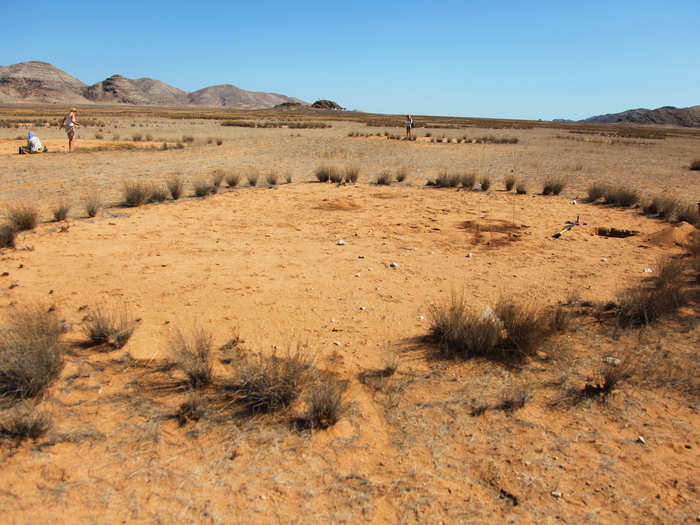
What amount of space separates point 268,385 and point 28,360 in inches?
77.0

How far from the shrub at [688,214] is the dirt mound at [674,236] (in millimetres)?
1265

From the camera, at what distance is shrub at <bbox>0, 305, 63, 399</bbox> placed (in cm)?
331

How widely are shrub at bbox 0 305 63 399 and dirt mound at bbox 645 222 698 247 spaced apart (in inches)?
346

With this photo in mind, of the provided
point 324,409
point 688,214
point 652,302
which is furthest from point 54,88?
point 652,302

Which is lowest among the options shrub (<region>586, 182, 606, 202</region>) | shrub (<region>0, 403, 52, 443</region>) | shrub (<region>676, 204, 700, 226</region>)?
shrub (<region>0, 403, 52, 443</region>)

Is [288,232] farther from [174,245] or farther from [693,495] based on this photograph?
[693,495]

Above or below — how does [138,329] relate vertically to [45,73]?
below

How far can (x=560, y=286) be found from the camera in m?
5.58

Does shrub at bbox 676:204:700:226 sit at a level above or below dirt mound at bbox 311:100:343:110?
below

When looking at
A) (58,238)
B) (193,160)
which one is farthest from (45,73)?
(58,238)

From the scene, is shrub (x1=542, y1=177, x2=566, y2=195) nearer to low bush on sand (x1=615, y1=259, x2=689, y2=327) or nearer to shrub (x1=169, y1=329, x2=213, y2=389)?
low bush on sand (x1=615, y1=259, x2=689, y2=327)

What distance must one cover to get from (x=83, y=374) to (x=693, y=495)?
4624 mm

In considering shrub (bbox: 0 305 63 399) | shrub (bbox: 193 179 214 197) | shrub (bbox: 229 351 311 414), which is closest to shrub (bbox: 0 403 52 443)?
shrub (bbox: 0 305 63 399)

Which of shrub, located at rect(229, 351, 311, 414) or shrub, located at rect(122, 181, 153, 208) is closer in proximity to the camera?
shrub, located at rect(229, 351, 311, 414)
